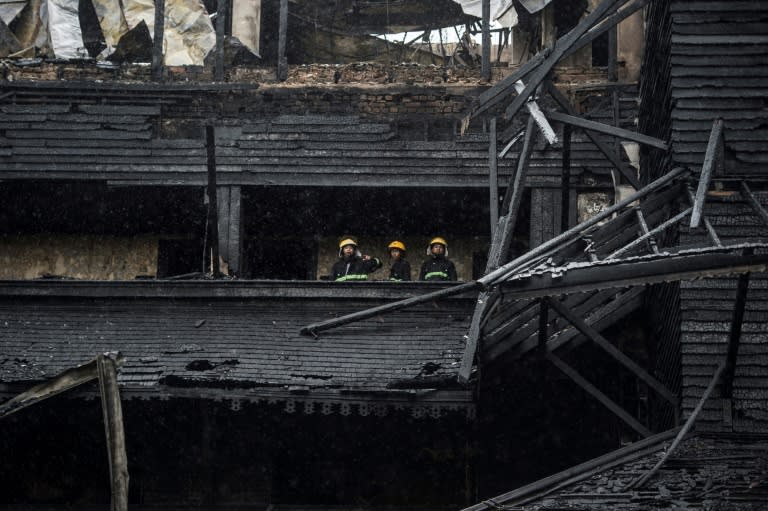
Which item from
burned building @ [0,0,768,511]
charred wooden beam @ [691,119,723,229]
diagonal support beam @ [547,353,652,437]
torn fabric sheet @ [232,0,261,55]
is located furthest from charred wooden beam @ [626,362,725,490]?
torn fabric sheet @ [232,0,261,55]

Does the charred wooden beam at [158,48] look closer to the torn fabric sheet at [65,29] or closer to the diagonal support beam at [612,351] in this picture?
the torn fabric sheet at [65,29]

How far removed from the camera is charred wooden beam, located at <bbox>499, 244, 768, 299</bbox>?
1197 centimetres

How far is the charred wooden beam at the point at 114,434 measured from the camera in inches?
477

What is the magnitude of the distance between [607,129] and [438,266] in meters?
3.92

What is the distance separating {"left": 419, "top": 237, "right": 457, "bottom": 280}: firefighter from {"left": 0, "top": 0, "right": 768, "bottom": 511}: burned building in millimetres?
949

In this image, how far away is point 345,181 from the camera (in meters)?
19.5

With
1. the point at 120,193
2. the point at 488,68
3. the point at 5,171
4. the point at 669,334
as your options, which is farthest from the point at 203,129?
the point at 669,334

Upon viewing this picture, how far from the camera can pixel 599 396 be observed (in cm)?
1532

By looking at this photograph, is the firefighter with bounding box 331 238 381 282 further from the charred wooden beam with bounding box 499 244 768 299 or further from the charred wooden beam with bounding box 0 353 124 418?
the charred wooden beam with bounding box 499 244 768 299

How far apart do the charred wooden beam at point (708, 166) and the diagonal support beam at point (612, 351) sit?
Result: 200 cm

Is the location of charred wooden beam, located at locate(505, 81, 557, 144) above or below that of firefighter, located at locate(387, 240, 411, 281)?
above

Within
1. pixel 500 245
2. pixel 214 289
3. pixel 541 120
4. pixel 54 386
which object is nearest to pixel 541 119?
pixel 541 120

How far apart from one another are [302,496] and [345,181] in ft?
17.1

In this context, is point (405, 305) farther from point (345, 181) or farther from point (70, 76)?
point (70, 76)
